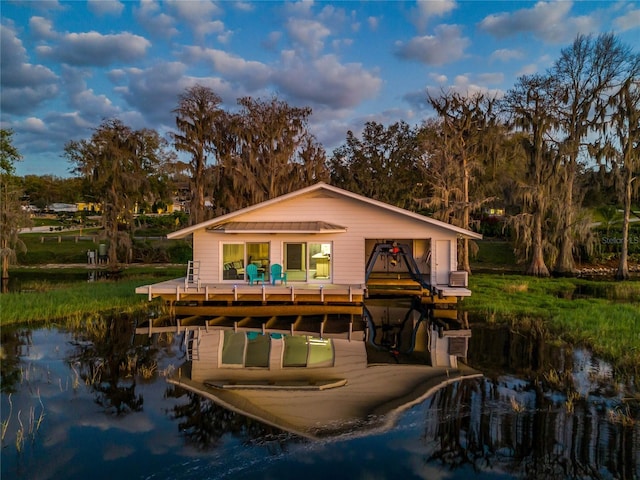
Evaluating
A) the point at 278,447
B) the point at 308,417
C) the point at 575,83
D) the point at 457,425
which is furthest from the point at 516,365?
the point at 575,83

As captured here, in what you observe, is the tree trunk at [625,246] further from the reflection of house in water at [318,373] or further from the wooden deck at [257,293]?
the reflection of house in water at [318,373]

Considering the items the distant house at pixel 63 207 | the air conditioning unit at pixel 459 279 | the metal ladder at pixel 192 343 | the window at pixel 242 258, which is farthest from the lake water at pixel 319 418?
the distant house at pixel 63 207

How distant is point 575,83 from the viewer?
83.8 ft

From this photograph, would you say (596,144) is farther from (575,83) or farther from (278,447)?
(278,447)

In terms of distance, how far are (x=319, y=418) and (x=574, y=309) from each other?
36.6 feet

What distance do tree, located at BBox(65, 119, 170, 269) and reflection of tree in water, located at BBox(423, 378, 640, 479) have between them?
83.2 ft

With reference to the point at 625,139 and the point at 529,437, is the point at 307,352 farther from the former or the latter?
the point at 625,139

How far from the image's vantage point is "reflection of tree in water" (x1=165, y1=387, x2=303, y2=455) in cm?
598

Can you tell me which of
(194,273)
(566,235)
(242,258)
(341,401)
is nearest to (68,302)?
(194,273)

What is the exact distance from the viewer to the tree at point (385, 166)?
36.7 metres

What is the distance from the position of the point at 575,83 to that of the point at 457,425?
25300mm

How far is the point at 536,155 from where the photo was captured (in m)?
25.5

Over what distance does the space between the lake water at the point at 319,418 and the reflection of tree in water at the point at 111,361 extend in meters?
0.05

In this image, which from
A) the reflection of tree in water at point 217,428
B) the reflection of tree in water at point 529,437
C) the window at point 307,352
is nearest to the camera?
the reflection of tree in water at point 529,437
